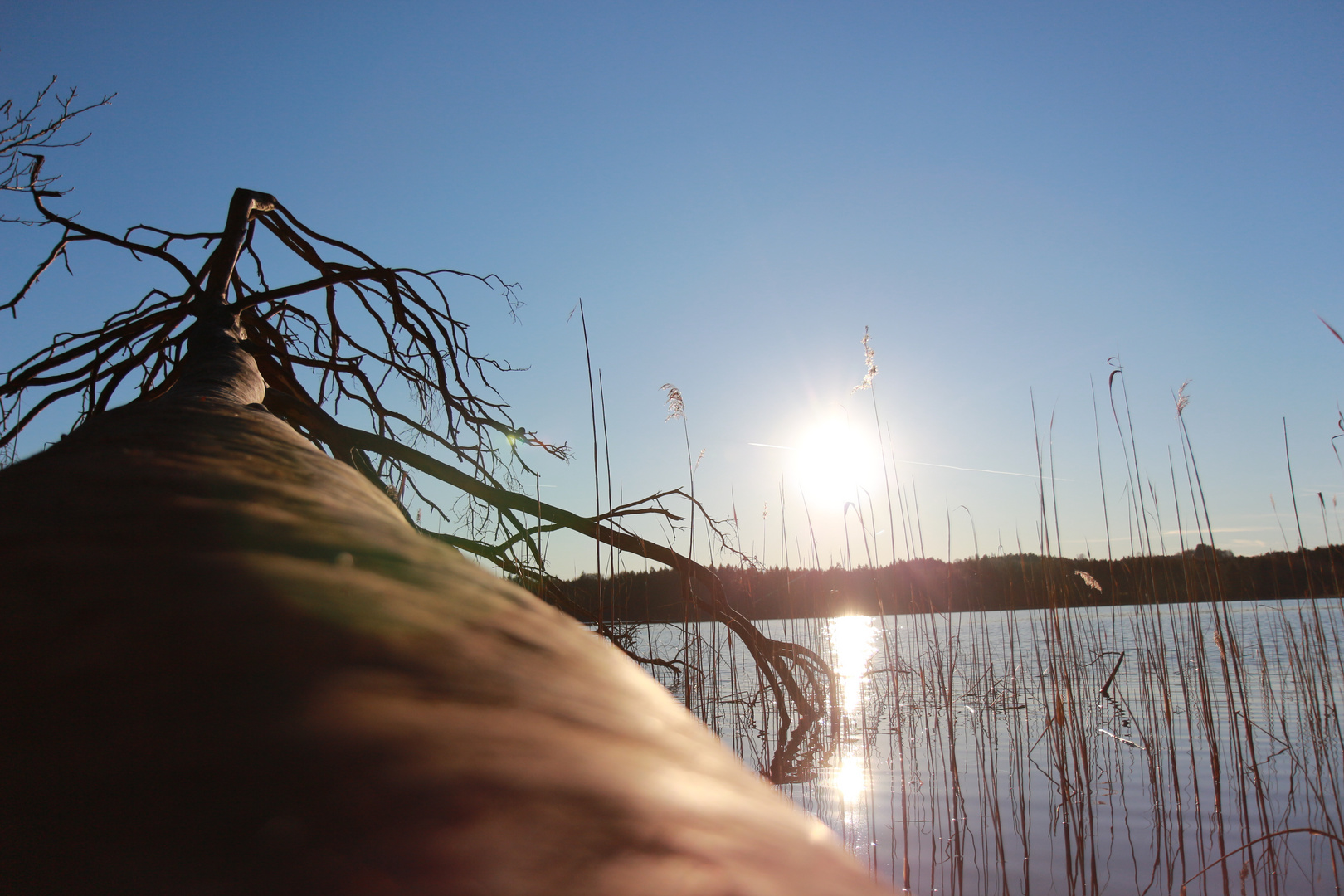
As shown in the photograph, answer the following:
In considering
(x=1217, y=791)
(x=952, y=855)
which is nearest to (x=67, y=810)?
(x=952, y=855)

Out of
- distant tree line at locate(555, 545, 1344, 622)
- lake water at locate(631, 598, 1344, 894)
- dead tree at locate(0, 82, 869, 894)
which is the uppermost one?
dead tree at locate(0, 82, 869, 894)

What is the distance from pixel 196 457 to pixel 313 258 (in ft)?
11.0

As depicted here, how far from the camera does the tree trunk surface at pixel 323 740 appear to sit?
12 cm

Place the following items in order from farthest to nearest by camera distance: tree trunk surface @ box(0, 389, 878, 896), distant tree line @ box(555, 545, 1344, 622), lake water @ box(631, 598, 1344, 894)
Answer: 1. distant tree line @ box(555, 545, 1344, 622)
2. lake water @ box(631, 598, 1344, 894)
3. tree trunk surface @ box(0, 389, 878, 896)

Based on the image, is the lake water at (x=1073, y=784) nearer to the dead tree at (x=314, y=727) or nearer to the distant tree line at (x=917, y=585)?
the distant tree line at (x=917, y=585)

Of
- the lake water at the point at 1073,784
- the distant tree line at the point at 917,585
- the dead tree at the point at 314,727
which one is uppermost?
the dead tree at the point at 314,727

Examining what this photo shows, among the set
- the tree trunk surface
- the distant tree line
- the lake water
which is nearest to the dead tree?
the tree trunk surface

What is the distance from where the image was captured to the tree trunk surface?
121 millimetres

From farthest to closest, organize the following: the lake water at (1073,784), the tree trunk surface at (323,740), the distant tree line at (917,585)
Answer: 1. the distant tree line at (917,585)
2. the lake water at (1073,784)
3. the tree trunk surface at (323,740)

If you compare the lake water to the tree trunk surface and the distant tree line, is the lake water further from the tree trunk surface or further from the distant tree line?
the tree trunk surface

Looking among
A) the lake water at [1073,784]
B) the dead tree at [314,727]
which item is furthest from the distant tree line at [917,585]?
the dead tree at [314,727]

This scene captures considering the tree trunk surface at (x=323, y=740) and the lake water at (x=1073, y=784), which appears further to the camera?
the lake water at (x=1073, y=784)

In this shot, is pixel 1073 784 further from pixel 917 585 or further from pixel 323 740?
pixel 323 740

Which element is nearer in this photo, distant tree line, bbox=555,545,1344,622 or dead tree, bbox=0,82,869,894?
dead tree, bbox=0,82,869,894
